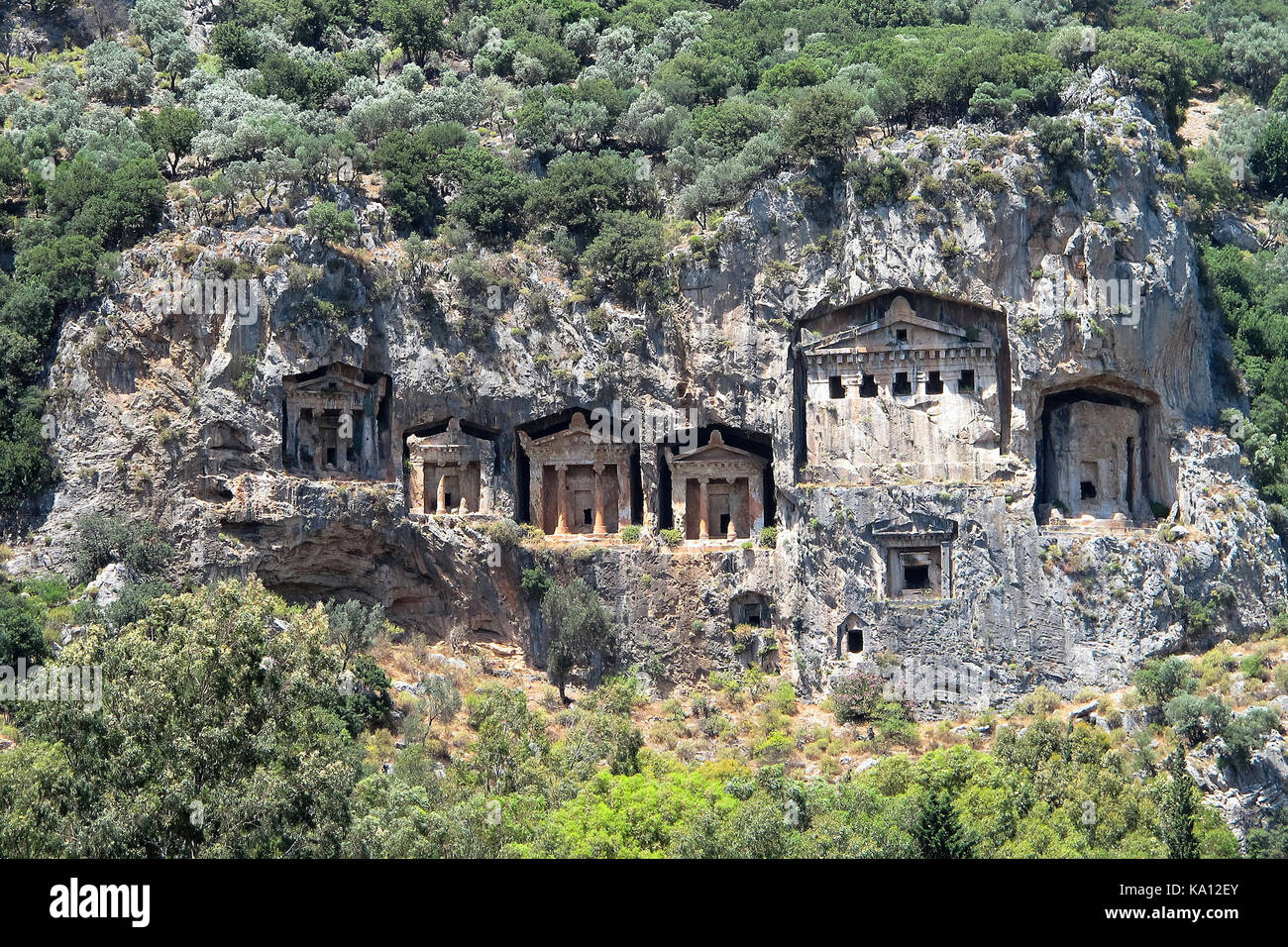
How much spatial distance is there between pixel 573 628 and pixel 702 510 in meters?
6.24

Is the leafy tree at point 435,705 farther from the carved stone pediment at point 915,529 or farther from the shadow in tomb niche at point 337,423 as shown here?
the carved stone pediment at point 915,529

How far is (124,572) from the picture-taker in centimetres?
6162

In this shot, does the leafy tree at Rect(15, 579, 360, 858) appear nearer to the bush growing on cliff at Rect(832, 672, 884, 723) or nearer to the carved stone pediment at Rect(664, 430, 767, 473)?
the bush growing on cliff at Rect(832, 672, 884, 723)

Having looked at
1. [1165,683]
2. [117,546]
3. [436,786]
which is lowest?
[436,786]

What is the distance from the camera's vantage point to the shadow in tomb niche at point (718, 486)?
6744 cm

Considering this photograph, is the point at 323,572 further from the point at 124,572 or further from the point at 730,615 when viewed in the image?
the point at 730,615

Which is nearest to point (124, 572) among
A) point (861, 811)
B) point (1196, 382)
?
point (861, 811)

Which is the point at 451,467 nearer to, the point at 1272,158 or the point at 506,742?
the point at 506,742

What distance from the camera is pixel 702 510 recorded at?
67625mm

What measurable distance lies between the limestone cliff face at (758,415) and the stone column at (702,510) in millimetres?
1450

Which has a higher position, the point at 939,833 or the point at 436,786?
the point at 436,786

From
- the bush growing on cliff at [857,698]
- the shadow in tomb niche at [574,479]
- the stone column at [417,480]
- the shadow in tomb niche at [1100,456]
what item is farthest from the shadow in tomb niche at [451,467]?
the shadow in tomb niche at [1100,456]

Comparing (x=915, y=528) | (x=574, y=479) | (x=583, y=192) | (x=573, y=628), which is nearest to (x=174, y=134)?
(x=583, y=192)

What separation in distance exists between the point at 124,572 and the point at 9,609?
14.0ft
